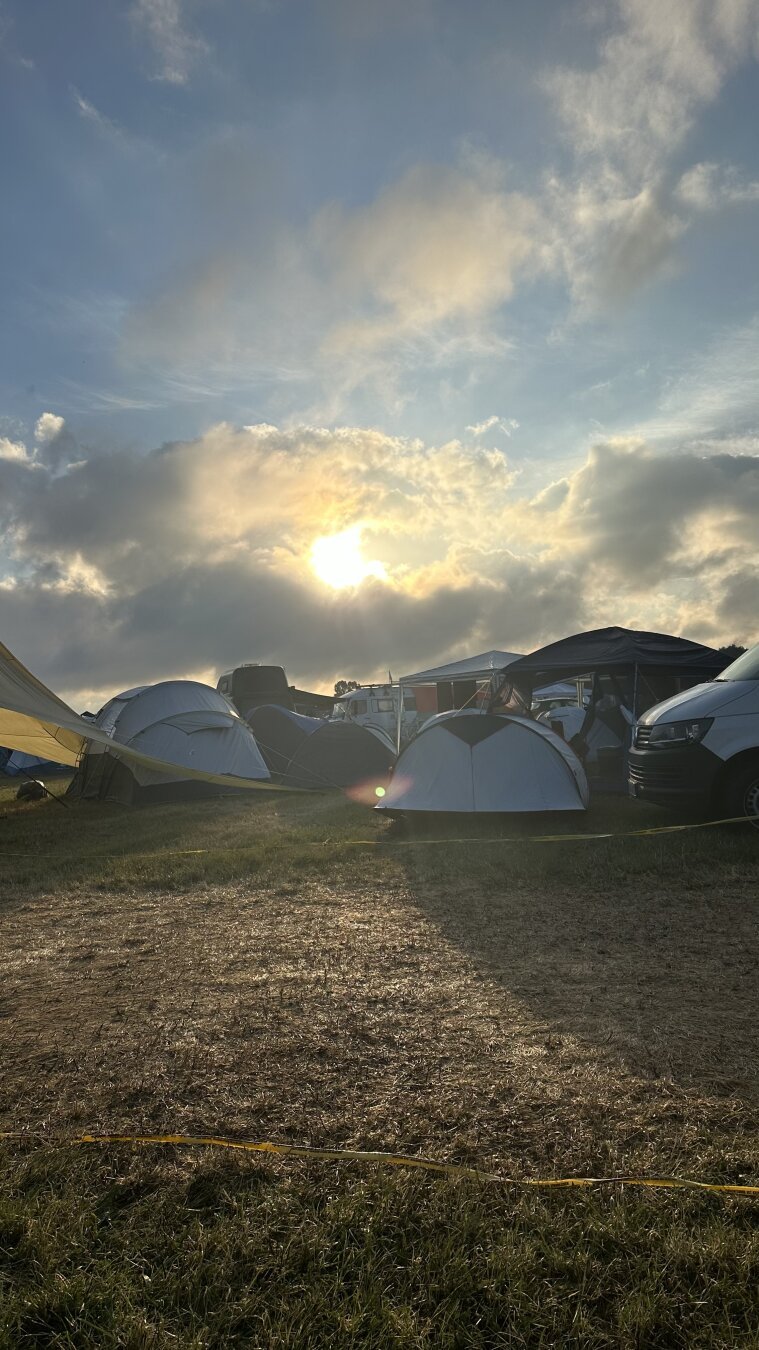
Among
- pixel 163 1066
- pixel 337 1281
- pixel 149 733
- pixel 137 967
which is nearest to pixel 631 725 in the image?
pixel 149 733

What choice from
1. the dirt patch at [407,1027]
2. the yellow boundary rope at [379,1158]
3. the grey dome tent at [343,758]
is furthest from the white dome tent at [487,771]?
the grey dome tent at [343,758]

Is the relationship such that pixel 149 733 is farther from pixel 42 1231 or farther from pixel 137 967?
pixel 42 1231

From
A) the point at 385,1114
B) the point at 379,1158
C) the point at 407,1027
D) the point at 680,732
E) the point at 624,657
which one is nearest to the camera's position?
the point at 379,1158

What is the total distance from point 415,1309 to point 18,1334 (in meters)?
1.03

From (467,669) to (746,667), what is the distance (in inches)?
456

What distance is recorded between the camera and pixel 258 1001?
179 inches

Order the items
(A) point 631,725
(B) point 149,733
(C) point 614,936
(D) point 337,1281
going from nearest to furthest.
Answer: (D) point 337,1281, (C) point 614,936, (A) point 631,725, (B) point 149,733

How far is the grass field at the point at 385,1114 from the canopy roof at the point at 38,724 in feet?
19.9

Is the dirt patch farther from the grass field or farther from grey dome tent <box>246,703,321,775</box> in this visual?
grey dome tent <box>246,703,321,775</box>

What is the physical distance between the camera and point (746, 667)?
984 cm

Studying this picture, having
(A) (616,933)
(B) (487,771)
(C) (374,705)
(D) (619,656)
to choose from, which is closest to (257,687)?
(C) (374,705)

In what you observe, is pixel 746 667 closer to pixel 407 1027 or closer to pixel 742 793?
pixel 742 793

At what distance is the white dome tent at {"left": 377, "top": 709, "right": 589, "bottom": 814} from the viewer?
10.2m

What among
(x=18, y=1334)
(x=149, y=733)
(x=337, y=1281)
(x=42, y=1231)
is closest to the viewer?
(x=18, y=1334)
